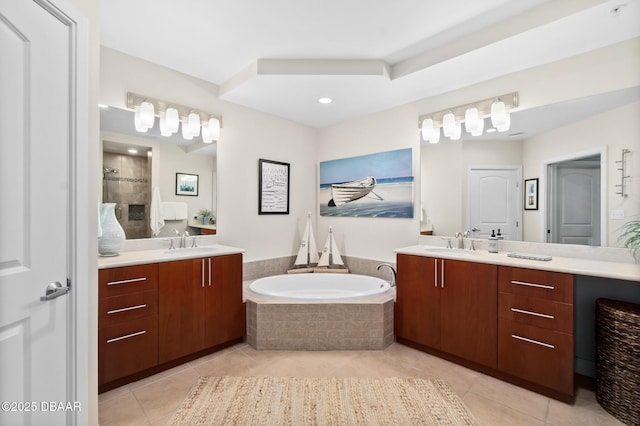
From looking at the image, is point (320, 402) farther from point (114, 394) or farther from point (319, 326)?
point (114, 394)

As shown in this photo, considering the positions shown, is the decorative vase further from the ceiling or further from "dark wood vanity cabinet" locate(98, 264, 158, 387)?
the ceiling

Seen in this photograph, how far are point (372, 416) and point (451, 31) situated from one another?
2.67 meters

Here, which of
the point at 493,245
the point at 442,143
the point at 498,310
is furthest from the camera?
the point at 442,143

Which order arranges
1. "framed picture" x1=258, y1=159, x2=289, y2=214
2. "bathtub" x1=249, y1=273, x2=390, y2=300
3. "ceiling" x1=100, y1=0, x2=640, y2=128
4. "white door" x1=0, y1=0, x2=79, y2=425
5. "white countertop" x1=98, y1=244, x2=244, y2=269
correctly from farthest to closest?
"framed picture" x1=258, y1=159, x2=289, y2=214 < "bathtub" x1=249, y1=273, x2=390, y2=300 < "white countertop" x1=98, y1=244, x2=244, y2=269 < "ceiling" x1=100, y1=0, x2=640, y2=128 < "white door" x1=0, y1=0, x2=79, y2=425

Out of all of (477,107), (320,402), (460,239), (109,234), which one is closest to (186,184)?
(109,234)

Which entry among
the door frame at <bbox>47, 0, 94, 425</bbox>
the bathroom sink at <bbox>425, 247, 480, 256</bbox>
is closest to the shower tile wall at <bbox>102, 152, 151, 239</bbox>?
the door frame at <bbox>47, 0, 94, 425</bbox>

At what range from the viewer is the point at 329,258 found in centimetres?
370

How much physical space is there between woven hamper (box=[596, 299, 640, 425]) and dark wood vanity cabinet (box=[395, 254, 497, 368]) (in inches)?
23.2

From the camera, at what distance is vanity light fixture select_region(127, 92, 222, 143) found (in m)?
2.53

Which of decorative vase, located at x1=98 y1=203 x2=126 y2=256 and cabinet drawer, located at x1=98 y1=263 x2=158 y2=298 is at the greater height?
decorative vase, located at x1=98 y1=203 x2=126 y2=256

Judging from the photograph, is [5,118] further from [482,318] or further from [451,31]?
[482,318]

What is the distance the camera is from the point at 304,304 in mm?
2592

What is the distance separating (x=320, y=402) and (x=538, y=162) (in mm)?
2517

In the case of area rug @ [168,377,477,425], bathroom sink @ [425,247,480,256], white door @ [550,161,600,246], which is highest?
white door @ [550,161,600,246]
